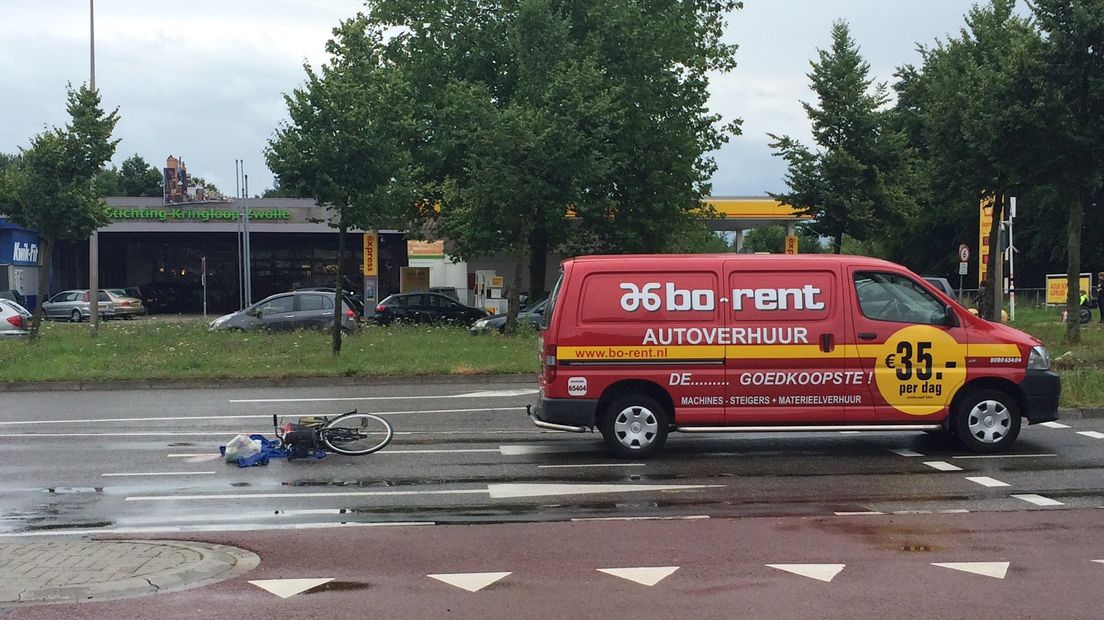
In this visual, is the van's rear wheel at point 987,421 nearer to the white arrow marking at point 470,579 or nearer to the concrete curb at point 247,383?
the white arrow marking at point 470,579

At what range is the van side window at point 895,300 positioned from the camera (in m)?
11.6

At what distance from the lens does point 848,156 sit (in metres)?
36.9

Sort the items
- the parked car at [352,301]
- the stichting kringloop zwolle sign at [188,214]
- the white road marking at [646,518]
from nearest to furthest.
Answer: the white road marking at [646,518] → the parked car at [352,301] → the stichting kringloop zwolle sign at [188,214]

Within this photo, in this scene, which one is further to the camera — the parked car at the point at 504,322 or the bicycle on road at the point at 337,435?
the parked car at the point at 504,322

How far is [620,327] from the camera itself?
11.5m

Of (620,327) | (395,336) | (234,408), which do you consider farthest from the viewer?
(395,336)

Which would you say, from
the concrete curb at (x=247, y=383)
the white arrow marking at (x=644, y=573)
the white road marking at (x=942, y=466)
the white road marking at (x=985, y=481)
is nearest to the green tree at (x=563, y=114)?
the concrete curb at (x=247, y=383)

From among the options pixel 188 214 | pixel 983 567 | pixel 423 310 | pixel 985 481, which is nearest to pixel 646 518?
pixel 983 567

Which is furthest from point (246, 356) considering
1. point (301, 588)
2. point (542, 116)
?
point (301, 588)

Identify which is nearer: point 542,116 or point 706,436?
point 706,436

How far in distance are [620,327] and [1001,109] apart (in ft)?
45.4

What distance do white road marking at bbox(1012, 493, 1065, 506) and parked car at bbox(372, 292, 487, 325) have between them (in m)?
Answer: 28.3

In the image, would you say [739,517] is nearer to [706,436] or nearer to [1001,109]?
[706,436]

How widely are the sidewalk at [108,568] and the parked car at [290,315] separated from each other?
832 inches
